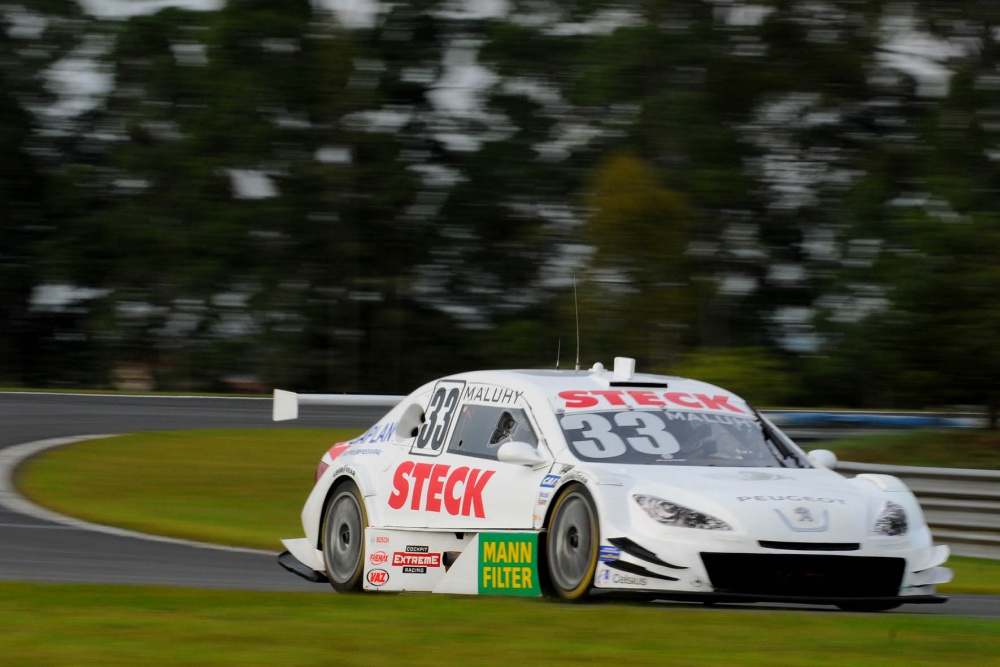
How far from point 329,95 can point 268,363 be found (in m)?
6.96

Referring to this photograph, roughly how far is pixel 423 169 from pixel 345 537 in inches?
1268

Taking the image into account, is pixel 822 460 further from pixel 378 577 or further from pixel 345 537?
pixel 345 537

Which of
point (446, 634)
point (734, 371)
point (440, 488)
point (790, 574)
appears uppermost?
point (446, 634)

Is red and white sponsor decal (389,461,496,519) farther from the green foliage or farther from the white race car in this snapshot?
the green foliage

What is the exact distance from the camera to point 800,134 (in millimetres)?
38625

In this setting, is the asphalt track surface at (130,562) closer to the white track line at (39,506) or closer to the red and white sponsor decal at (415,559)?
the white track line at (39,506)

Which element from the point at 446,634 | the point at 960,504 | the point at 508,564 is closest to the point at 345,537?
the point at 508,564

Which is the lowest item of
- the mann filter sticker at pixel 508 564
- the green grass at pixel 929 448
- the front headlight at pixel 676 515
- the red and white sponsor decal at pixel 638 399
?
the green grass at pixel 929 448

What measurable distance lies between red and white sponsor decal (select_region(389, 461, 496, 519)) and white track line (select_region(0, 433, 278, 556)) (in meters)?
3.58

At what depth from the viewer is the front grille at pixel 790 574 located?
291 inches

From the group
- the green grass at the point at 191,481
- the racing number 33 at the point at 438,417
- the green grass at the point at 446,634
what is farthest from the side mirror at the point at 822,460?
the green grass at the point at 191,481

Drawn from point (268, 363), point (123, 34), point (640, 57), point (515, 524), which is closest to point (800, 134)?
point (640, 57)

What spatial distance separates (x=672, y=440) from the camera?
8.52 m

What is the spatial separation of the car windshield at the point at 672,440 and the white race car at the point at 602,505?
1 centimetres
